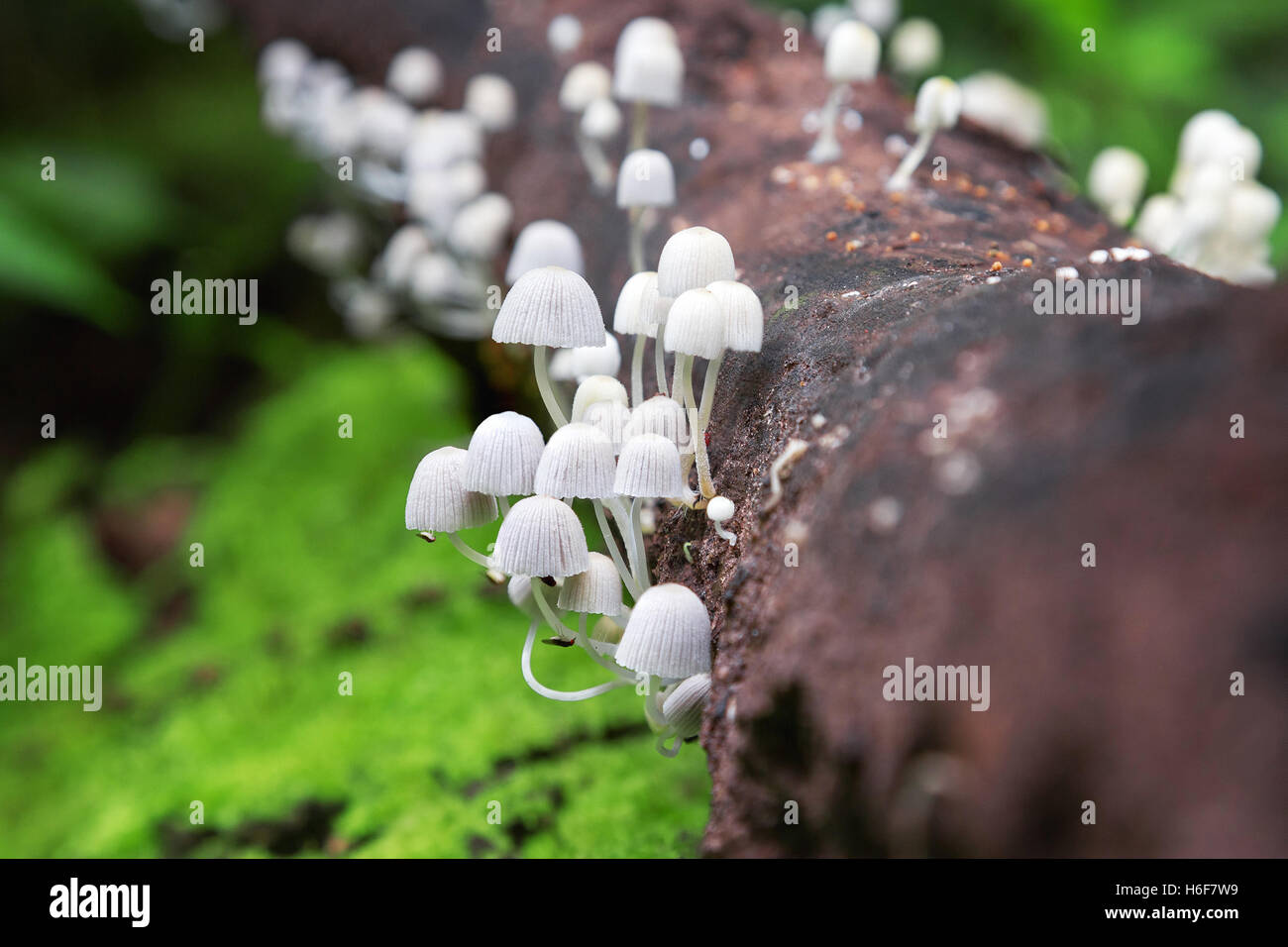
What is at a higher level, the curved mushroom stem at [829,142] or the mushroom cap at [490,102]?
the mushroom cap at [490,102]

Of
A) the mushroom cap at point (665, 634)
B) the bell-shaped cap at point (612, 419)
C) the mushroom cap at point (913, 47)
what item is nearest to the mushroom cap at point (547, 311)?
the bell-shaped cap at point (612, 419)

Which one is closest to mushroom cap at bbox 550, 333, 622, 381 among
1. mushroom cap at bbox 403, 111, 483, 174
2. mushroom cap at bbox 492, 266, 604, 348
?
mushroom cap at bbox 492, 266, 604, 348

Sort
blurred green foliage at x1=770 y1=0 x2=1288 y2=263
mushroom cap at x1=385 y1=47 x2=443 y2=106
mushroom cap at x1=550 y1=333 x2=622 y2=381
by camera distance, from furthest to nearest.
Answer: blurred green foliage at x1=770 y1=0 x2=1288 y2=263 < mushroom cap at x1=385 y1=47 x2=443 y2=106 < mushroom cap at x1=550 y1=333 x2=622 y2=381

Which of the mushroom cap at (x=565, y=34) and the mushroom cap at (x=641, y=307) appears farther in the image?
the mushroom cap at (x=565, y=34)

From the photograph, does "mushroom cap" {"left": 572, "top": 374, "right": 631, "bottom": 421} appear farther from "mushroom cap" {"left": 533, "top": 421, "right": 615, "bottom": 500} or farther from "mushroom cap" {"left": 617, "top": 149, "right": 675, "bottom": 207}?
"mushroom cap" {"left": 617, "top": 149, "right": 675, "bottom": 207}

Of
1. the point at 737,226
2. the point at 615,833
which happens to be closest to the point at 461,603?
the point at 615,833

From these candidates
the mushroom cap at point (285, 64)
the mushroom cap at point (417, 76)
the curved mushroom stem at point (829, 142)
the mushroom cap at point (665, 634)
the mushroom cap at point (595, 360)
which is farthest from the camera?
the mushroom cap at point (285, 64)

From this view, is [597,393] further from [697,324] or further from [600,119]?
[600,119]

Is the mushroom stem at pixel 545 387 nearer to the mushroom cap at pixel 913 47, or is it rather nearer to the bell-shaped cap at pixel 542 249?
the bell-shaped cap at pixel 542 249

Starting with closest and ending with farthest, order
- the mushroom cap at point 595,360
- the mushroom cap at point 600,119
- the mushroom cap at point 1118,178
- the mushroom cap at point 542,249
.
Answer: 1. the mushroom cap at point 595,360
2. the mushroom cap at point 542,249
3. the mushroom cap at point 600,119
4. the mushroom cap at point 1118,178
